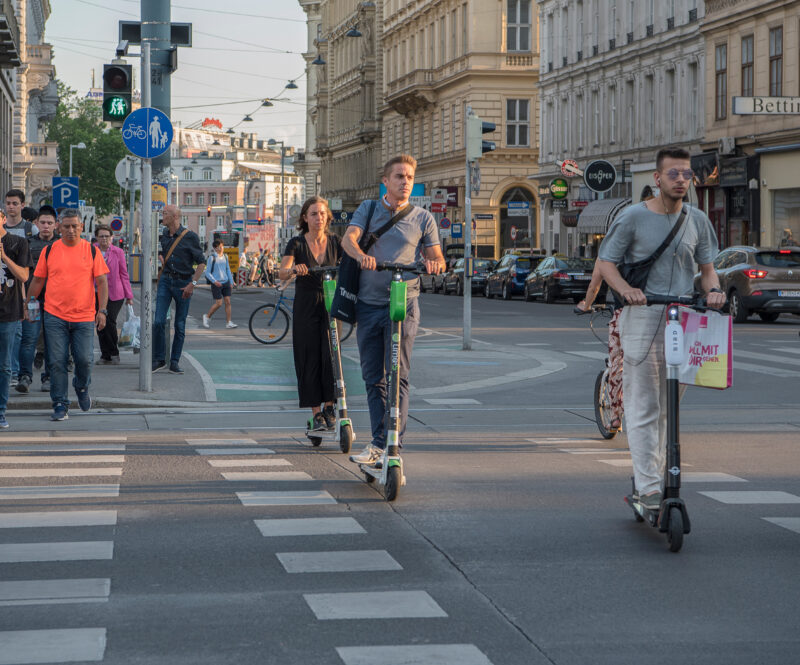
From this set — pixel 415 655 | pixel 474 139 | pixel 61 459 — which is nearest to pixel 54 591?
pixel 415 655

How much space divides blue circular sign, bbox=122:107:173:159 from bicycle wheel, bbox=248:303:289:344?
30.3 ft

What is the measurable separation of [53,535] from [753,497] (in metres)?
3.96

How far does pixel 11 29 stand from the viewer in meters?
33.0

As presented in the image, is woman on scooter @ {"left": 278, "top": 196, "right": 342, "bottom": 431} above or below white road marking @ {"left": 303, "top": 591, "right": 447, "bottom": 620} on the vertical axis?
above

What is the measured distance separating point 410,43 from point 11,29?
55.4 m

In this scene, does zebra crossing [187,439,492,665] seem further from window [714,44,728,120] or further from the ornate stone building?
the ornate stone building

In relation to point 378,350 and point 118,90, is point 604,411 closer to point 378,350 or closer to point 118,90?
point 378,350

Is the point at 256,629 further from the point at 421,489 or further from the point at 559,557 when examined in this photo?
the point at 421,489

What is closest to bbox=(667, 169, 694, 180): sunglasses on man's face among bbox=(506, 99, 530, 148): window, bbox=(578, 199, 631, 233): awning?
bbox=(578, 199, 631, 233): awning

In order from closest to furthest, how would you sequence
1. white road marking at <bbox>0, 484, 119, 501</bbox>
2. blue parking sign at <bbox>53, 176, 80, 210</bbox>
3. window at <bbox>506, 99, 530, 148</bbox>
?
white road marking at <bbox>0, 484, 119, 501</bbox>
blue parking sign at <bbox>53, 176, 80, 210</bbox>
window at <bbox>506, 99, 530, 148</bbox>

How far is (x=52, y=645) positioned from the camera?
537 cm

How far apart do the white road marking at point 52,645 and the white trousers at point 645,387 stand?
314 centimetres

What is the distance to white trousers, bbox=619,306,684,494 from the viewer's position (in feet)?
25.0

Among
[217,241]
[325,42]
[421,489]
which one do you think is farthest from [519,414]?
[325,42]
